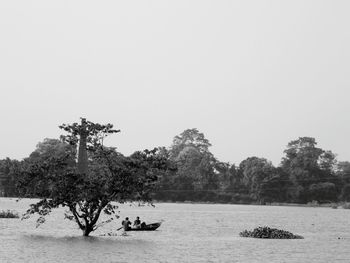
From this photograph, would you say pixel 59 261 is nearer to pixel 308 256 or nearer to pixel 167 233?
pixel 308 256

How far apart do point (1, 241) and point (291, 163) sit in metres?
144

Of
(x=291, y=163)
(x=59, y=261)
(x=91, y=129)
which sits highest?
(x=291, y=163)

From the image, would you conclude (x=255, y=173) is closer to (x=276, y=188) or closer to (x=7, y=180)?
(x=276, y=188)

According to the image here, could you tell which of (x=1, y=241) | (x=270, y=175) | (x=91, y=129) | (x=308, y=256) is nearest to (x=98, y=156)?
(x=91, y=129)

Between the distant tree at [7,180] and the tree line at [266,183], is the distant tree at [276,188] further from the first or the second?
the distant tree at [7,180]

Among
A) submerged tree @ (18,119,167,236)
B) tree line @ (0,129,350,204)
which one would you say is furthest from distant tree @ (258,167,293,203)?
submerged tree @ (18,119,167,236)

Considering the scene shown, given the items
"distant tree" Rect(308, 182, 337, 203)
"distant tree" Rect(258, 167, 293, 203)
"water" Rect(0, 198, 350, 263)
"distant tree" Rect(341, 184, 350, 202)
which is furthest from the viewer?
"distant tree" Rect(341, 184, 350, 202)

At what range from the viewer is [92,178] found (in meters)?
57.4

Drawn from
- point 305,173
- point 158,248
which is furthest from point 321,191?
point 158,248

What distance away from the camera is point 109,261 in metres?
47.3

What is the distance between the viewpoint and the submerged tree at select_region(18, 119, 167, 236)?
56.9 meters

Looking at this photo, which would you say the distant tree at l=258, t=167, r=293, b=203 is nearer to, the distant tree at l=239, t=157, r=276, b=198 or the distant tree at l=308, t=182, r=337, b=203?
the distant tree at l=239, t=157, r=276, b=198

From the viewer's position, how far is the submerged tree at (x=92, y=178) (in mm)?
56938

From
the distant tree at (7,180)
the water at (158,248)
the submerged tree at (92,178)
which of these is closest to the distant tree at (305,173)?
the distant tree at (7,180)
